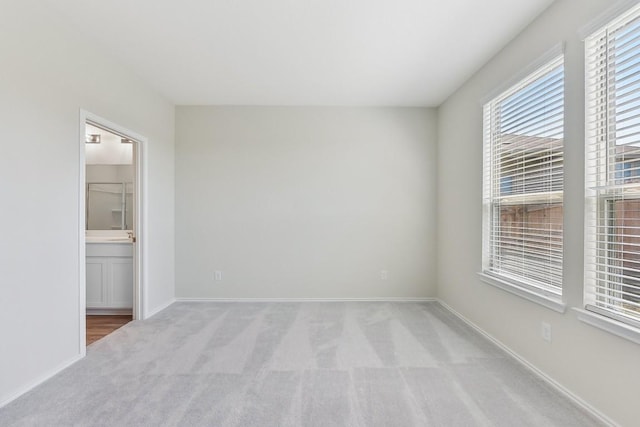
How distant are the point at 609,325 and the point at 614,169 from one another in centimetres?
92

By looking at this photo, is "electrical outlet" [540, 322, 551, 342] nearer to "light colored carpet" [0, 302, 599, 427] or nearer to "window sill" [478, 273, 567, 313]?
"window sill" [478, 273, 567, 313]

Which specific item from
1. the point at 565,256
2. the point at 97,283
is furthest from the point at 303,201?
the point at 565,256

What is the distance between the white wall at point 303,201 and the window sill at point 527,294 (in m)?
1.47

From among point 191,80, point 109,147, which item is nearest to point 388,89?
point 191,80

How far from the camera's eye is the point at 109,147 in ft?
15.0

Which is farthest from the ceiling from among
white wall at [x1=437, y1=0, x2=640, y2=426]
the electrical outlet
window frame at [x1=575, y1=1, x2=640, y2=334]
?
the electrical outlet

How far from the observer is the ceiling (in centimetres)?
231

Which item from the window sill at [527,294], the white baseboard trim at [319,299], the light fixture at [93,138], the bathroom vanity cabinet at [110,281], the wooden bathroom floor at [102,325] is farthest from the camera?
the light fixture at [93,138]

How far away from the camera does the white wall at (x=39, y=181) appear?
80.4 inches

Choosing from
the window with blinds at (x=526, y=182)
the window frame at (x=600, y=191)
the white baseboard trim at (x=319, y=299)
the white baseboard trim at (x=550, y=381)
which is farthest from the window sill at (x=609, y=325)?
the white baseboard trim at (x=319, y=299)

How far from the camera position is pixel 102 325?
3531mm

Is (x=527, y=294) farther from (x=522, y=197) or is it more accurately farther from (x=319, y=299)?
(x=319, y=299)

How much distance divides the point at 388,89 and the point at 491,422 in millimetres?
3408

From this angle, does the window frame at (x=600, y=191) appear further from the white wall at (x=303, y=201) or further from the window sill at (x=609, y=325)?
the white wall at (x=303, y=201)
